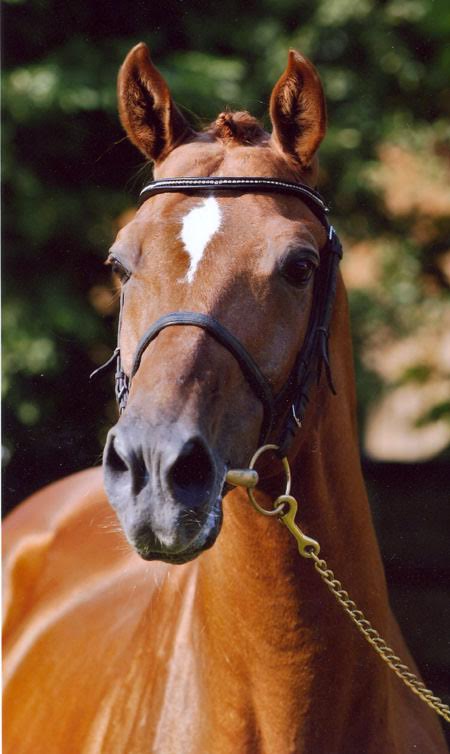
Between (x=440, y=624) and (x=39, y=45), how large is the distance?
3423mm

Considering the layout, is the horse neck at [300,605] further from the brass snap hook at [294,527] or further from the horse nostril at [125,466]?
the horse nostril at [125,466]

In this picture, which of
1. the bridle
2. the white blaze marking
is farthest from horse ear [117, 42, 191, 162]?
the white blaze marking

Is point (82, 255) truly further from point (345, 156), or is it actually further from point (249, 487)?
point (249, 487)

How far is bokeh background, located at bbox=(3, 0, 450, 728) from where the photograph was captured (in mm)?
4754

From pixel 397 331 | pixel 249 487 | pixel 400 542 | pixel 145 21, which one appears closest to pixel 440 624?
pixel 400 542

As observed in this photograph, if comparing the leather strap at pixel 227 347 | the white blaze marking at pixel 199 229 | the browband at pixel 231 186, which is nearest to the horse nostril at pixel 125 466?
the leather strap at pixel 227 347

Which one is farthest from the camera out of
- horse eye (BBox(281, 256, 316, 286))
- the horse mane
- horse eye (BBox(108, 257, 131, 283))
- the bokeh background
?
the bokeh background

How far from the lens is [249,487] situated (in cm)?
170

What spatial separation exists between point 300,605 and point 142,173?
3.59 metres

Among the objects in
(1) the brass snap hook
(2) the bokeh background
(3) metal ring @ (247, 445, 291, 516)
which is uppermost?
(3) metal ring @ (247, 445, 291, 516)

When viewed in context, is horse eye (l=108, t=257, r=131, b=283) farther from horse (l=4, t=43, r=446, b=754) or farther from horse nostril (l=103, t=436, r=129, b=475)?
horse nostril (l=103, t=436, r=129, b=475)

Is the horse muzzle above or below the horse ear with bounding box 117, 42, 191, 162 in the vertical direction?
below

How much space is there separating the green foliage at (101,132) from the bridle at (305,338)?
2.66 metres

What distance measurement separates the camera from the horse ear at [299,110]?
6.35 ft
